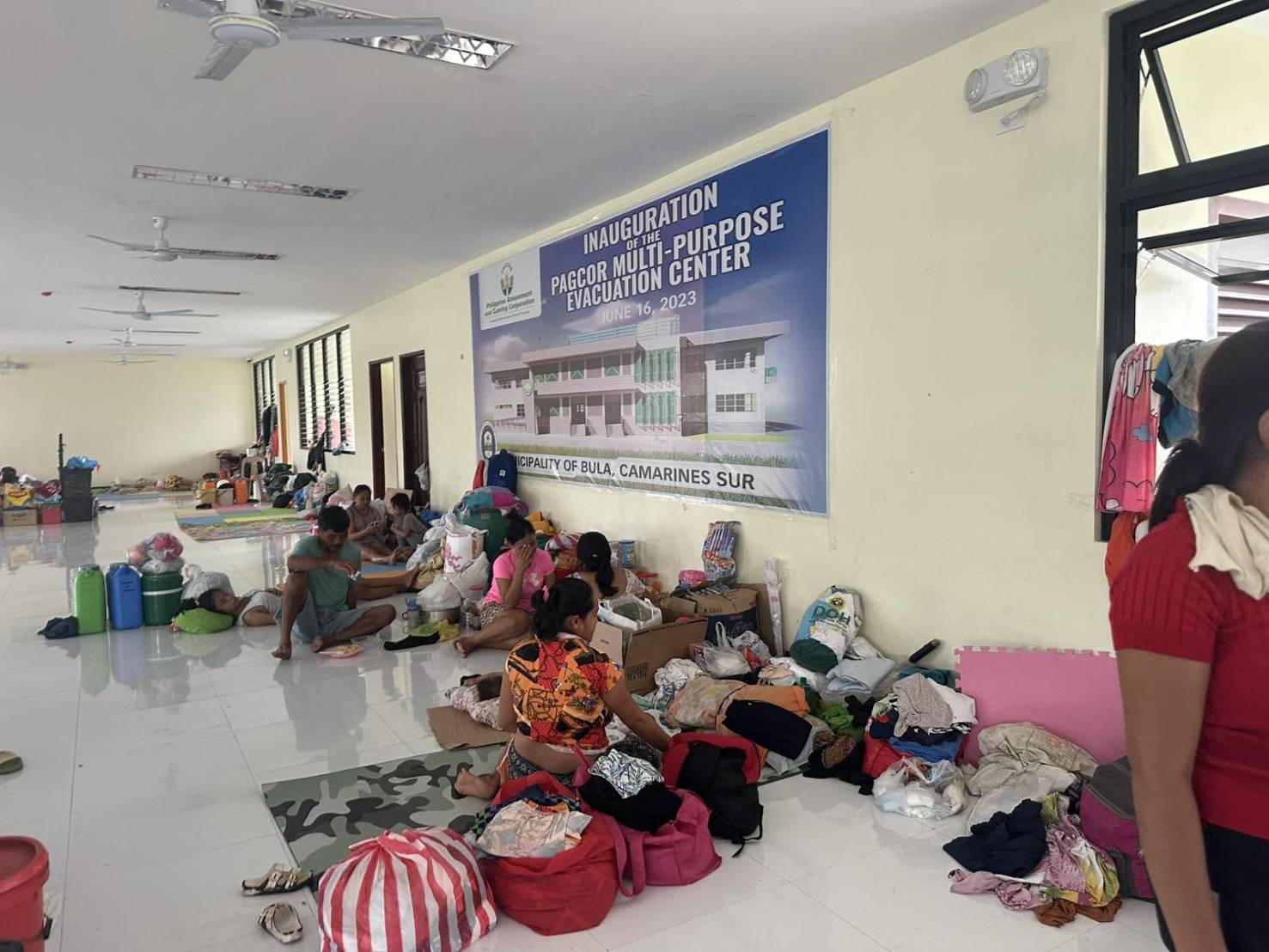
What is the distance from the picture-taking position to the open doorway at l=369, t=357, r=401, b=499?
37.8ft

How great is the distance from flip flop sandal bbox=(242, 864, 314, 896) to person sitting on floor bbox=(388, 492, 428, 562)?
6.38 m

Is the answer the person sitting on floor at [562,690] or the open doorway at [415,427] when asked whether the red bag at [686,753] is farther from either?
the open doorway at [415,427]

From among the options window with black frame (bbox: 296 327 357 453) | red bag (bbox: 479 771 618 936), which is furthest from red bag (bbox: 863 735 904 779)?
window with black frame (bbox: 296 327 357 453)

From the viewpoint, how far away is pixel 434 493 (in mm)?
9969

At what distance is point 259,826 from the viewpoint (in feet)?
10.3

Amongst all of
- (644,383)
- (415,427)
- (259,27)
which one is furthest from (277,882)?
(415,427)

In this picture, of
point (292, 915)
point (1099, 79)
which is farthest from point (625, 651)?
point (1099, 79)

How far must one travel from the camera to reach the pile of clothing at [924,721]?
3367 mm

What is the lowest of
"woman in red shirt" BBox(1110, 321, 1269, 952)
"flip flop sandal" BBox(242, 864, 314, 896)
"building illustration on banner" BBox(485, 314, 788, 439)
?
"flip flop sandal" BBox(242, 864, 314, 896)

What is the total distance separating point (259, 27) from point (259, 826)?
110 inches

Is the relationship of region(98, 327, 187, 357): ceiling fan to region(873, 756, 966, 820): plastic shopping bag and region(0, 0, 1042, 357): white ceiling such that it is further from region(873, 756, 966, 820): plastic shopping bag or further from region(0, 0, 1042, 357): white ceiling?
region(873, 756, 966, 820): plastic shopping bag

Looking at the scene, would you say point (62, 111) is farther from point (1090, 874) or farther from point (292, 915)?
point (1090, 874)

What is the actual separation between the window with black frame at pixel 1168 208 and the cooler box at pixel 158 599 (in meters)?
6.26

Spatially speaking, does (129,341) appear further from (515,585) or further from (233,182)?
(515,585)
